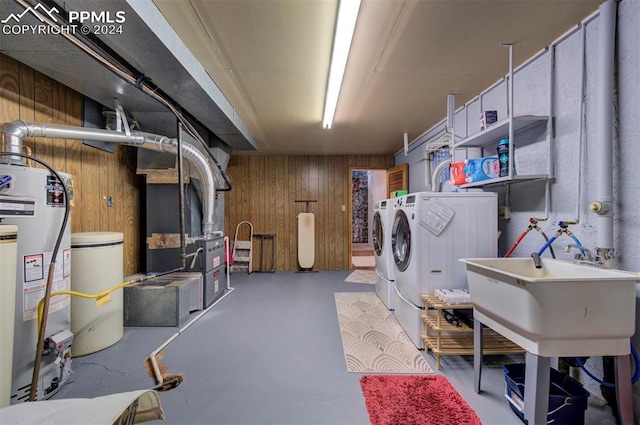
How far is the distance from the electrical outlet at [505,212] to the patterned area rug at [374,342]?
1425mm

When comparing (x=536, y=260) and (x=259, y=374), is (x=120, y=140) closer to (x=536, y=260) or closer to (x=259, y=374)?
(x=259, y=374)

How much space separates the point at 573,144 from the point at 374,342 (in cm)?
213

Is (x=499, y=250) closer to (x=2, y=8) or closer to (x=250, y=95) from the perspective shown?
(x=250, y=95)

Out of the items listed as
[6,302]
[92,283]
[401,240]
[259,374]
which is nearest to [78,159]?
[92,283]

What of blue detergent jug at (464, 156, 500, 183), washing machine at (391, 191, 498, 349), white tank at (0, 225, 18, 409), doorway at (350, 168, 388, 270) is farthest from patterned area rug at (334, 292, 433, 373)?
doorway at (350, 168, 388, 270)

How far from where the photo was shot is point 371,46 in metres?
1.86

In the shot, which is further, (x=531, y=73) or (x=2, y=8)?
(x=531, y=73)

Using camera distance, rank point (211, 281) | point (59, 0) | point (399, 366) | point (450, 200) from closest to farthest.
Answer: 1. point (59, 0)
2. point (399, 366)
3. point (450, 200)
4. point (211, 281)

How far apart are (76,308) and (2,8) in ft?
6.62

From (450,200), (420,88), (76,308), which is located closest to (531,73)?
(420,88)

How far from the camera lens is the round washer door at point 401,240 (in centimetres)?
235

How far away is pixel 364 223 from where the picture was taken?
27.0ft

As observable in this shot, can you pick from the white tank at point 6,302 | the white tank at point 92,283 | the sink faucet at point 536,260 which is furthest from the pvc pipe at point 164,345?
the sink faucet at point 536,260

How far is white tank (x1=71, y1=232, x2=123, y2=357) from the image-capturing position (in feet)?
6.68
